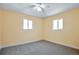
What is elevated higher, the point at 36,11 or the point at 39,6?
the point at 39,6

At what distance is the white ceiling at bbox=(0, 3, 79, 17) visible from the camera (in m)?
2.31

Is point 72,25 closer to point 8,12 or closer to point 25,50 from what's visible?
point 25,50

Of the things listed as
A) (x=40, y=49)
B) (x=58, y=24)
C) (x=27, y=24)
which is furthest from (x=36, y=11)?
(x=40, y=49)

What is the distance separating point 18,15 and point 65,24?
1.08 metres

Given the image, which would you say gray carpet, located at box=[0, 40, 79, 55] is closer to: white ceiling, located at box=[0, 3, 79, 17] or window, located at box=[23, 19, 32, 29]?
window, located at box=[23, 19, 32, 29]

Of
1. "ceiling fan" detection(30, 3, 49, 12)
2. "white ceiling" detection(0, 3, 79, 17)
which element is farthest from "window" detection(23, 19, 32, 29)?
"ceiling fan" detection(30, 3, 49, 12)

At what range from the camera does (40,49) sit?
239 cm

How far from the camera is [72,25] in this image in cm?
237

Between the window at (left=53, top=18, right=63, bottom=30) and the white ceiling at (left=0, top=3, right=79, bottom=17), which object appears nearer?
the white ceiling at (left=0, top=3, right=79, bottom=17)

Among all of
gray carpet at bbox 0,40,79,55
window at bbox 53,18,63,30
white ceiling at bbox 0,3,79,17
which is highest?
white ceiling at bbox 0,3,79,17

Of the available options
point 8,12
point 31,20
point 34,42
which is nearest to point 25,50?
point 34,42

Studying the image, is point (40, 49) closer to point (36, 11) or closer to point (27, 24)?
point (27, 24)

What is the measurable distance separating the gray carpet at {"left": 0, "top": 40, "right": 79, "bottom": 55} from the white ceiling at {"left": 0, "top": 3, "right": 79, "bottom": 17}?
67 centimetres

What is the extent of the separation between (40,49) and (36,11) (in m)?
0.86
